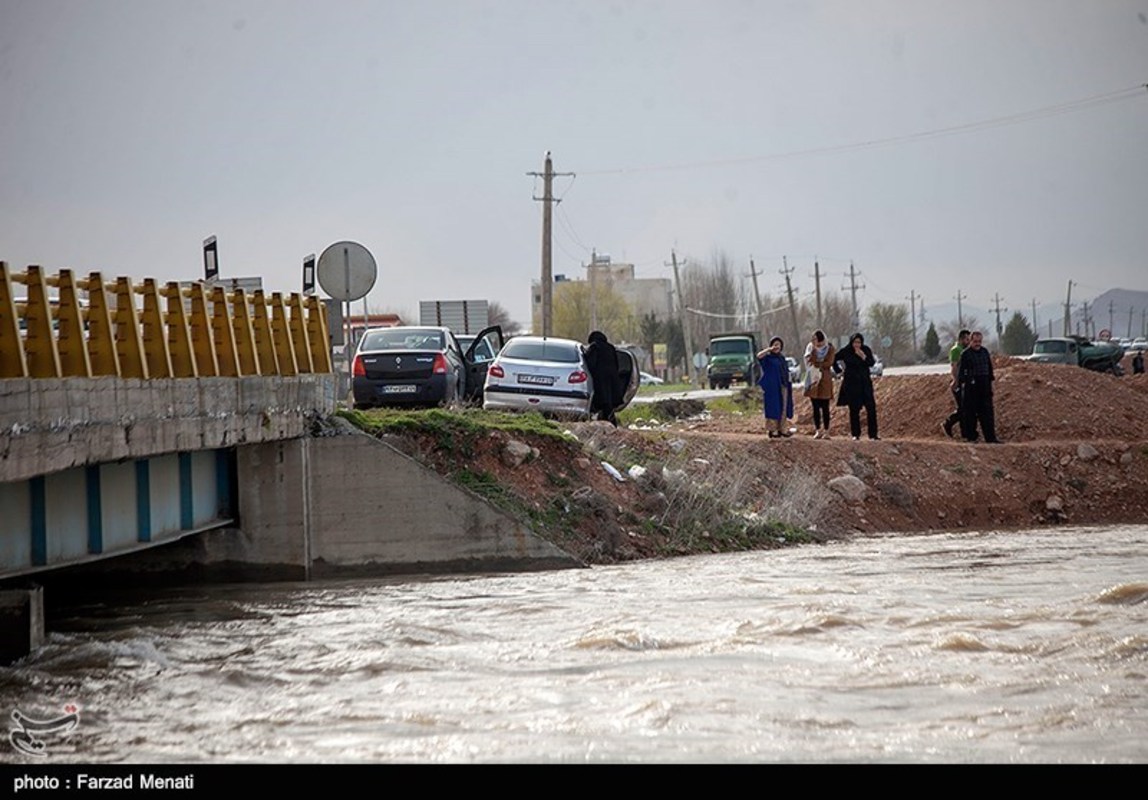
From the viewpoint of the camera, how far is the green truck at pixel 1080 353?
51.9 metres

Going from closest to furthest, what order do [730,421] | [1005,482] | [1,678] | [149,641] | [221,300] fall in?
1. [1,678]
2. [149,641]
3. [221,300]
4. [1005,482]
5. [730,421]

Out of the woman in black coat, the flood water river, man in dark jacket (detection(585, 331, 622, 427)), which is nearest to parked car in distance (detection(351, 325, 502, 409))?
man in dark jacket (detection(585, 331, 622, 427))

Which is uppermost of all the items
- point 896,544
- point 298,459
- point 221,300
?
point 221,300

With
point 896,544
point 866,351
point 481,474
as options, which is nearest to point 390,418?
point 481,474

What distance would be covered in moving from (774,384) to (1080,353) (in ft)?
101

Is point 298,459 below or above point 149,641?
above

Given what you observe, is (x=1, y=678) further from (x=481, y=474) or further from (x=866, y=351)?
(x=866, y=351)

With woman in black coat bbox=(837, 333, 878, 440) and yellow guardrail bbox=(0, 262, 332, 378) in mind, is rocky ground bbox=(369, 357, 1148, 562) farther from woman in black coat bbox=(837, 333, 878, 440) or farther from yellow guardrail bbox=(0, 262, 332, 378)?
yellow guardrail bbox=(0, 262, 332, 378)

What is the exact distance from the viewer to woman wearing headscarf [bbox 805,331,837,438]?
83.8 ft

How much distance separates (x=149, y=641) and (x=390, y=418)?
6756mm

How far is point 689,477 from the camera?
2188 cm

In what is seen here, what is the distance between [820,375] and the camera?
85.1 feet

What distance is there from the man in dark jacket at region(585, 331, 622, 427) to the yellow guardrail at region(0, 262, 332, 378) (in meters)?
6.62

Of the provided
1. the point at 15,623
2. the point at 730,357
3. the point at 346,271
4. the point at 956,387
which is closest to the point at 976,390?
the point at 956,387
